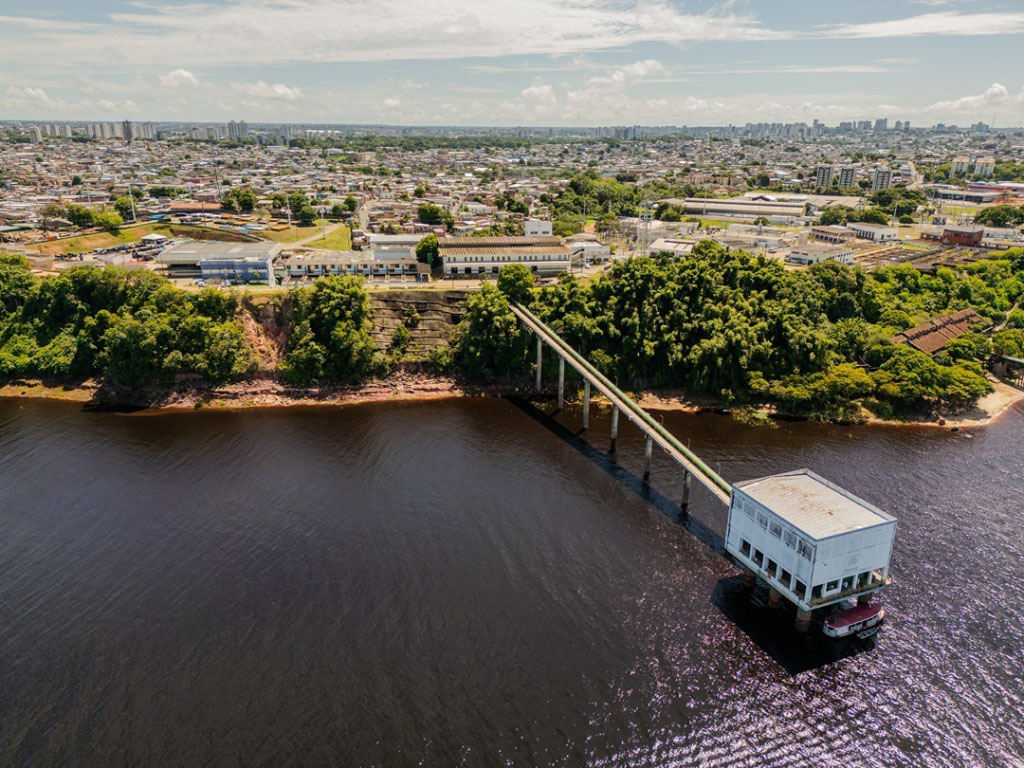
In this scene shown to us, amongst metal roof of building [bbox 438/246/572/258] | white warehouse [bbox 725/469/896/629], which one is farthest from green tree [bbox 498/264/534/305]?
white warehouse [bbox 725/469/896/629]

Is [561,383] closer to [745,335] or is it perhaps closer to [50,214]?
[745,335]

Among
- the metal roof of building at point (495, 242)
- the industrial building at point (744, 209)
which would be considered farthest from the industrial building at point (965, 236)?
the metal roof of building at point (495, 242)

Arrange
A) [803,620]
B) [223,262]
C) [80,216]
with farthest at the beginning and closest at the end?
1. [80,216]
2. [223,262]
3. [803,620]

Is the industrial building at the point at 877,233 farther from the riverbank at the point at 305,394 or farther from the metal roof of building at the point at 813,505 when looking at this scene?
the metal roof of building at the point at 813,505

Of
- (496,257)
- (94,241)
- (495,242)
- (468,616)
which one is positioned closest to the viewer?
(468,616)

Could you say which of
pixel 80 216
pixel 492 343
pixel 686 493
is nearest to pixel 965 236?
pixel 492 343

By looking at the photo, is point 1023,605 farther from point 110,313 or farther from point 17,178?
point 17,178
